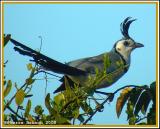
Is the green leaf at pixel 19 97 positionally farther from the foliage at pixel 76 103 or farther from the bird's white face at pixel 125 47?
the bird's white face at pixel 125 47

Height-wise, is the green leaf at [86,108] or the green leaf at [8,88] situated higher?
the green leaf at [8,88]

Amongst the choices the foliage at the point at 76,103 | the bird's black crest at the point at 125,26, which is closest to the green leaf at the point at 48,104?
the foliage at the point at 76,103

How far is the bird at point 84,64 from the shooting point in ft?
4.28

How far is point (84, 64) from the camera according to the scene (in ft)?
5.20

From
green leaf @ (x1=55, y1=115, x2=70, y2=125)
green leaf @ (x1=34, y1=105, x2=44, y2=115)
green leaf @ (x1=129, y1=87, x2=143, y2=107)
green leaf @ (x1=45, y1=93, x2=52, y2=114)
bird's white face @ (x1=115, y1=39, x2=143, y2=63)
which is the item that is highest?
bird's white face @ (x1=115, y1=39, x2=143, y2=63)

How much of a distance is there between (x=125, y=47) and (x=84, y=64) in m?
0.37

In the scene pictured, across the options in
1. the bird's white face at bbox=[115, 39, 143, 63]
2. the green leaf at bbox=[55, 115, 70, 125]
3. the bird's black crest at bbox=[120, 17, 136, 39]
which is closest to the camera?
the green leaf at bbox=[55, 115, 70, 125]

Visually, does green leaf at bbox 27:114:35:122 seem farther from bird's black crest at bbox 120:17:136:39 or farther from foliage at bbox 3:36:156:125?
bird's black crest at bbox 120:17:136:39

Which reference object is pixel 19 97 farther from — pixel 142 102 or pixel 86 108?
pixel 142 102

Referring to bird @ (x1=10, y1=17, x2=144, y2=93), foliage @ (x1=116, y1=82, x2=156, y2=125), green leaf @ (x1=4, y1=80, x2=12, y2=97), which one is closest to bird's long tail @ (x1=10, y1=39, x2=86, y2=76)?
bird @ (x1=10, y1=17, x2=144, y2=93)

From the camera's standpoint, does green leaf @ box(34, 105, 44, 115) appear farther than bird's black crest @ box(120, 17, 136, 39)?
No

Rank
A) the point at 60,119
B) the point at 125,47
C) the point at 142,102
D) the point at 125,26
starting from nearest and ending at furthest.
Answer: the point at 60,119 → the point at 142,102 → the point at 125,26 → the point at 125,47

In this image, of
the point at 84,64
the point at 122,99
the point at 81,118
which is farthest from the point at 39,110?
the point at 84,64

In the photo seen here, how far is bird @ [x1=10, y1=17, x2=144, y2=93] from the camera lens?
4.28 ft
